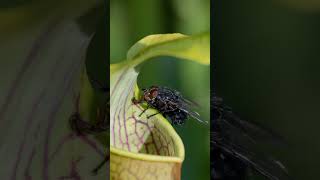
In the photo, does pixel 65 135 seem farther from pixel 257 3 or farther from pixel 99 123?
pixel 257 3

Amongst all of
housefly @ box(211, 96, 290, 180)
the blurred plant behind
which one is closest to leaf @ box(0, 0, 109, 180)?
the blurred plant behind

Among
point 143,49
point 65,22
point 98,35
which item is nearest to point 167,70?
point 143,49

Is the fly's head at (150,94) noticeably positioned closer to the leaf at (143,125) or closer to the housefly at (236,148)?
the leaf at (143,125)

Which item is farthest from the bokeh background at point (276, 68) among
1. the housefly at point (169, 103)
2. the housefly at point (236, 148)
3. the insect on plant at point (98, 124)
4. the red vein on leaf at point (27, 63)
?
the red vein on leaf at point (27, 63)

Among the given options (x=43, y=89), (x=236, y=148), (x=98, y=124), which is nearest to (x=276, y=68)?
(x=236, y=148)

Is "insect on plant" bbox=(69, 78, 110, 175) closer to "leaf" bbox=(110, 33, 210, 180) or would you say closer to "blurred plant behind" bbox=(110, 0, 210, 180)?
"leaf" bbox=(110, 33, 210, 180)
